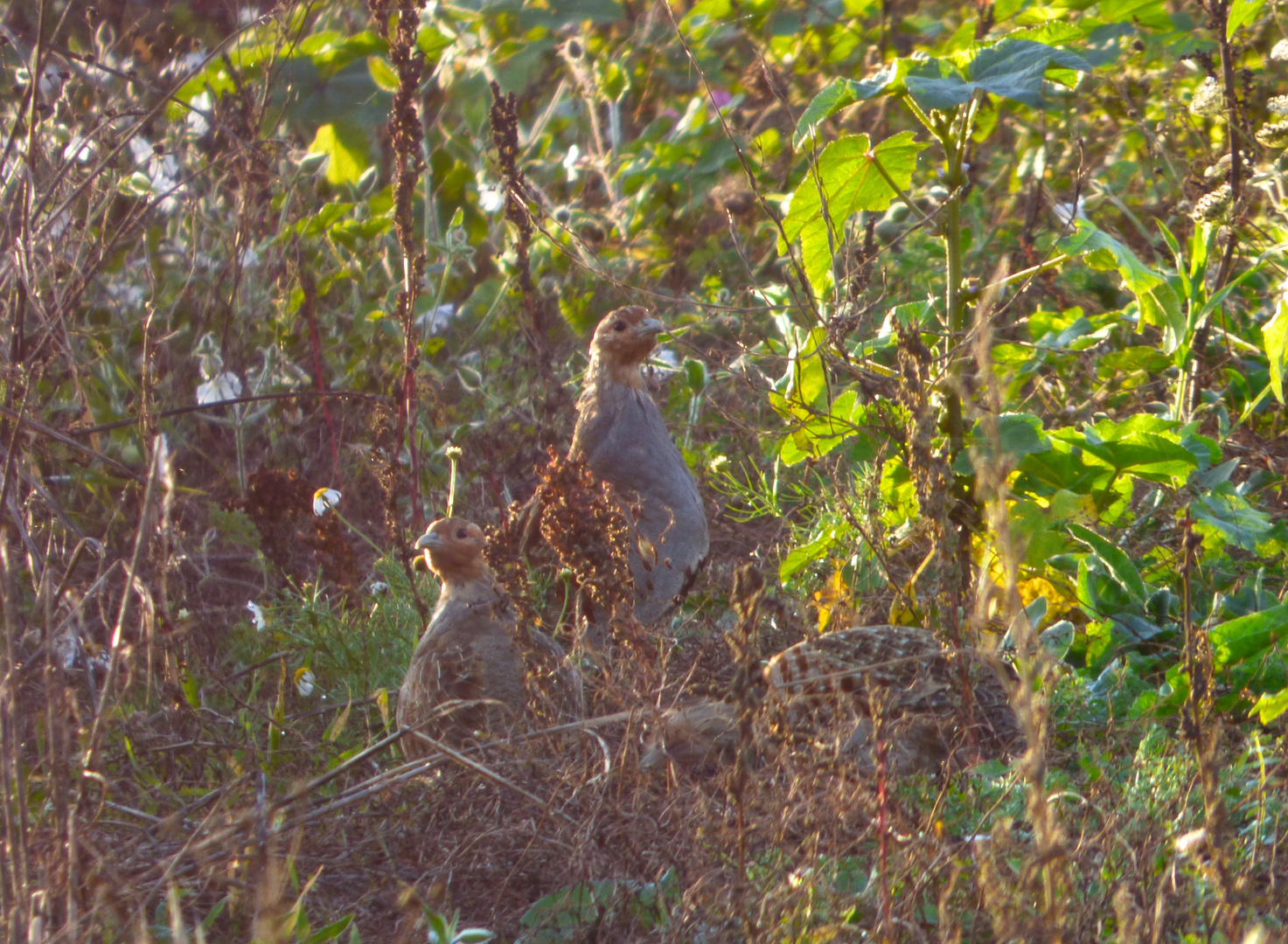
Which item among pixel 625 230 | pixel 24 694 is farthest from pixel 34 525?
pixel 625 230

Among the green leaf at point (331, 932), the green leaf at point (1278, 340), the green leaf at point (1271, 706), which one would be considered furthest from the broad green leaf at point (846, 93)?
the green leaf at point (331, 932)

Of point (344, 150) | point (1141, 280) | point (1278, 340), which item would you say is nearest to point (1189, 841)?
point (1278, 340)

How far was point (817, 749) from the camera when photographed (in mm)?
2424

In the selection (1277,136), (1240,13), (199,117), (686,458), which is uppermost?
(1240,13)

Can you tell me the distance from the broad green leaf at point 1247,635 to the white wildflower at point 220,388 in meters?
3.38

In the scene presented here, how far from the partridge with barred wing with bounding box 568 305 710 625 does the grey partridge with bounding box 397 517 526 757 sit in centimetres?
61

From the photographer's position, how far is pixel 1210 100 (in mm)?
3760

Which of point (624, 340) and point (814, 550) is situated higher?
point (624, 340)

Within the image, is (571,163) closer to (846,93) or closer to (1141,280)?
(846,93)

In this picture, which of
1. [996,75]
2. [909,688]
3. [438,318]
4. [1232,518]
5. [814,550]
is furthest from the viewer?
[438,318]

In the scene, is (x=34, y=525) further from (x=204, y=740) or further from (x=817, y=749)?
(x=817, y=749)

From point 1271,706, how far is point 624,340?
2519mm

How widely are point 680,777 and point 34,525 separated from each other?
2.16 metres

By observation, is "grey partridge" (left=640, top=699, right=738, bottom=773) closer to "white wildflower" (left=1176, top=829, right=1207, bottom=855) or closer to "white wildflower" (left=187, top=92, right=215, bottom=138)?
"white wildflower" (left=1176, top=829, right=1207, bottom=855)
